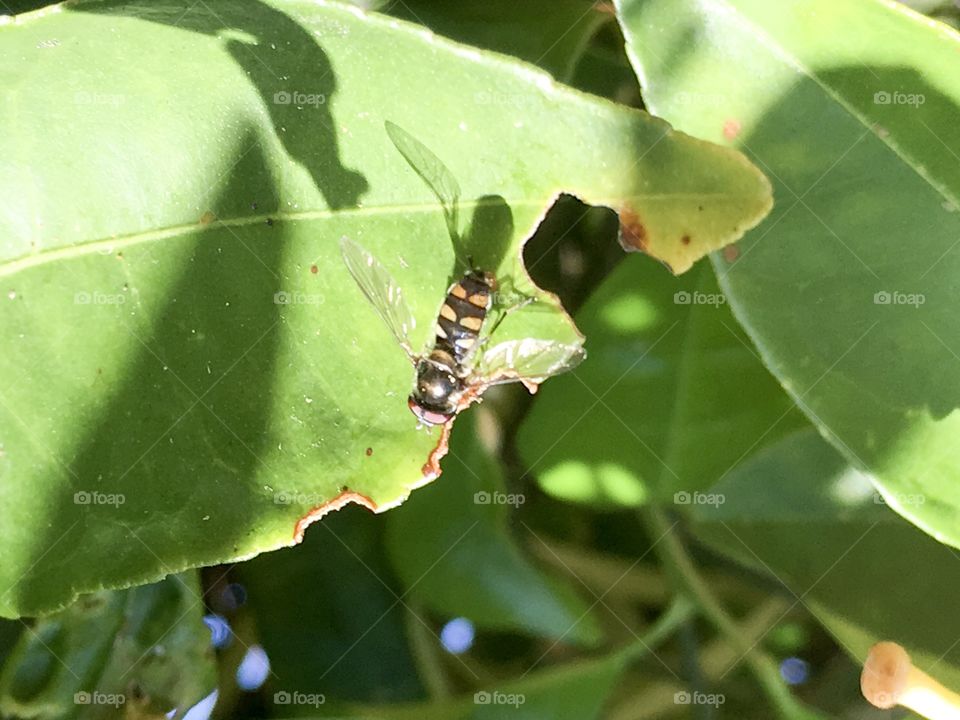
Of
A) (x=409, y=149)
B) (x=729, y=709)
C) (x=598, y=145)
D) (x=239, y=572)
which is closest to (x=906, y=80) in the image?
(x=598, y=145)

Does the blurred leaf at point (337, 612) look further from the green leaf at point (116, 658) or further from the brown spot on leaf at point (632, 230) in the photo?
the brown spot on leaf at point (632, 230)

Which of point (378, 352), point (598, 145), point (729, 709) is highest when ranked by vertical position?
point (598, 145)

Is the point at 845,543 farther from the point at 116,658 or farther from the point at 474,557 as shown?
the point at 116,658

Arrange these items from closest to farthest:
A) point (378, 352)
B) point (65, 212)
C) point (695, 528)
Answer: point (65, 212) → point (378, 352) → point (695, 528)

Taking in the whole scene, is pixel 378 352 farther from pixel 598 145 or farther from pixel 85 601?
pixel 85 601

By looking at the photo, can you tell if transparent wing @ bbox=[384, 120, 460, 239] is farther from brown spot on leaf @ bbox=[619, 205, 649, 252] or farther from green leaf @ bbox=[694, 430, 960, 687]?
green leaf @ bbox=[694, 430, 960, 687]

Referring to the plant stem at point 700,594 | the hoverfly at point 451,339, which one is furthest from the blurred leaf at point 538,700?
the hoverfly at point 451,339

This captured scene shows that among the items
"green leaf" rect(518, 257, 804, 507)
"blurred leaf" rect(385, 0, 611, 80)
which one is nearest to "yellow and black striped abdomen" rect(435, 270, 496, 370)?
"green leaf" rect(518, 257, 804, 507)

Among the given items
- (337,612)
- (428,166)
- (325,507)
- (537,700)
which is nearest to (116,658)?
(337,612)
